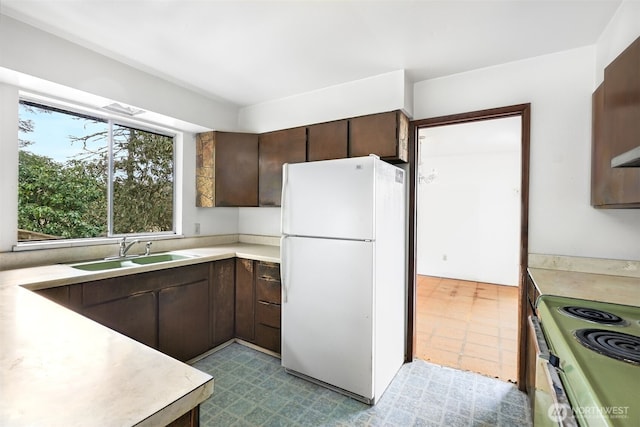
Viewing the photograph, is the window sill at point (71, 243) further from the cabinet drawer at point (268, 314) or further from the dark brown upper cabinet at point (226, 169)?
the cabinet drawer at point (268, 314)

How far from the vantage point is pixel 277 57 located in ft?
7.38

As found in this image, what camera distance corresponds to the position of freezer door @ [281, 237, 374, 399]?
198 cm

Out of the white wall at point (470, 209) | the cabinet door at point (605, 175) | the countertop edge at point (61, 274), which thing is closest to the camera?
the cabinet door at point (605, 175)

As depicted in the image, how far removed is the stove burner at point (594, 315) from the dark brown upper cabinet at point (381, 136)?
1478 mm

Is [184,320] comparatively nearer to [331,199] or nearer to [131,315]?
[131,315]

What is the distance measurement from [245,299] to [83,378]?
6.82ft

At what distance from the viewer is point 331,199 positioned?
82.3 inches

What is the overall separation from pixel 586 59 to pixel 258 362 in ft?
10.9

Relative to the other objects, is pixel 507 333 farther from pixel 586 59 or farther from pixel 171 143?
pixel 171 143

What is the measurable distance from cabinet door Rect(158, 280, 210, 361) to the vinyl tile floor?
7.1 inches

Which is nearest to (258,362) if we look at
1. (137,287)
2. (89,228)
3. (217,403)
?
(217,403)

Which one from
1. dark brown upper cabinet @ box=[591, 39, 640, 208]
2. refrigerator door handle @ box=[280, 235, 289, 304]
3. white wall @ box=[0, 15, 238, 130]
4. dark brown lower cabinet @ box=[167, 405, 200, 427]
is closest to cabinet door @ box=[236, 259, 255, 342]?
refrigerator door handle @ box=[280, 235, 289, 304]

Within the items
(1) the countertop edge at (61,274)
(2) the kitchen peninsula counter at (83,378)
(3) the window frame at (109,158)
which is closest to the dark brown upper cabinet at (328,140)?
(1) the countertop edge at (61,274)

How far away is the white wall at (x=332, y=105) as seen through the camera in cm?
246
